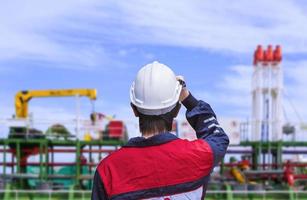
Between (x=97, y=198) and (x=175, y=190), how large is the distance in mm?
250

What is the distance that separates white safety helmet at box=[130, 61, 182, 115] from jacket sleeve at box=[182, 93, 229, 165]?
0.13m

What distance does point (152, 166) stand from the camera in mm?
2289

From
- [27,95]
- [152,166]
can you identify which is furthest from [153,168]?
[27,95]

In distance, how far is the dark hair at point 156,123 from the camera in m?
2.33

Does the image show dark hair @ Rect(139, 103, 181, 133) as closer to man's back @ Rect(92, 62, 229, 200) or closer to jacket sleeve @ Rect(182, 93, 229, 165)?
man's back @ Rect(92, 62, 229, 200)

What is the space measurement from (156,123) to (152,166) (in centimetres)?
14

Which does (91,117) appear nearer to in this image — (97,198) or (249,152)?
(249,152)

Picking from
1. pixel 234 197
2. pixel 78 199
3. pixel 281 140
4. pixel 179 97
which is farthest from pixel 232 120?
pixel 179 97

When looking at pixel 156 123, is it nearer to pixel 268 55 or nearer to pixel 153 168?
pixel 153 168

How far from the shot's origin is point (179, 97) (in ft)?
7.96

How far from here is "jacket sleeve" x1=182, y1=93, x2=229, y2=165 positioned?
2436mm

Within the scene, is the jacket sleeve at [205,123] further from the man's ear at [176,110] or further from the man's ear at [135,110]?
the man's ear at [135,110]

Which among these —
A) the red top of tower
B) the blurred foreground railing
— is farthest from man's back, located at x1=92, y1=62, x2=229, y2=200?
the red top of tower

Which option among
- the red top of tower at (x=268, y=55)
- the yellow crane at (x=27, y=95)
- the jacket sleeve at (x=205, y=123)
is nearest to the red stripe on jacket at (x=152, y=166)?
the jacket sleeve at (x=205, y=123)
